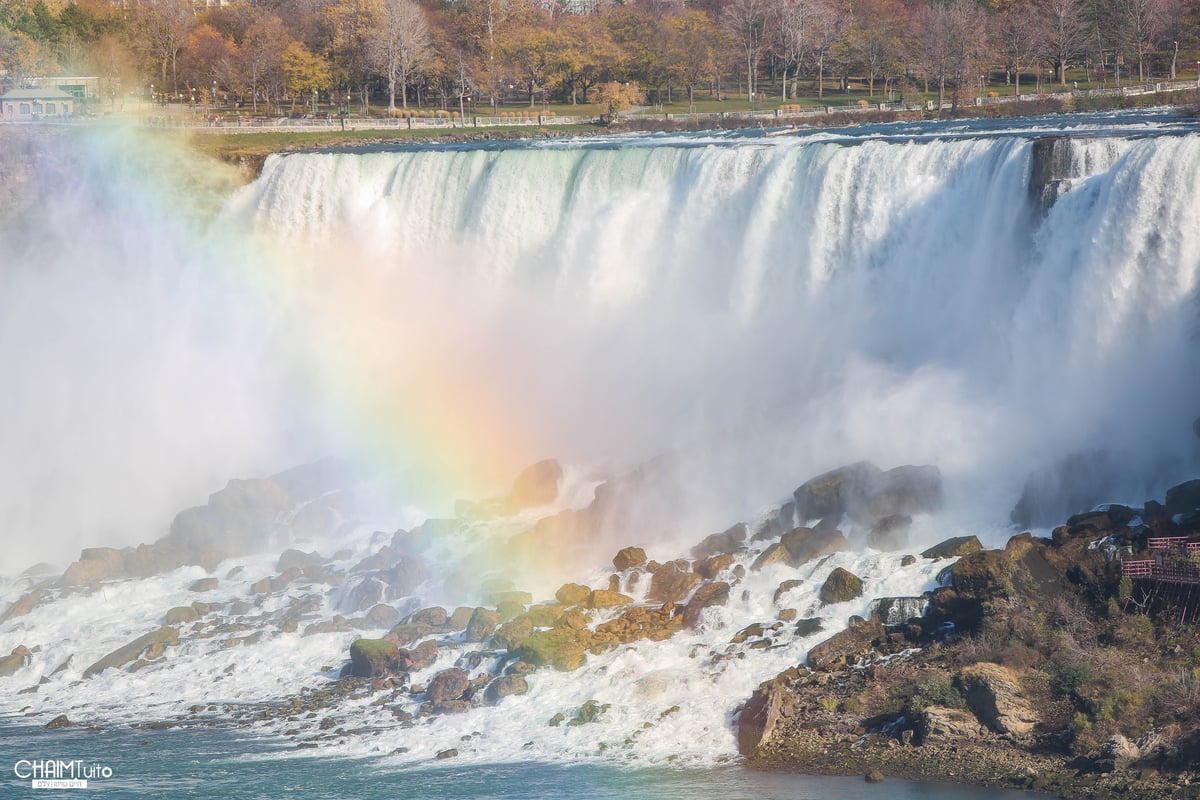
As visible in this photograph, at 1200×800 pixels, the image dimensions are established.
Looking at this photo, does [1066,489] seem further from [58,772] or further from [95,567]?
[95,567]

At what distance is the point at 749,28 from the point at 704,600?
61.3 m

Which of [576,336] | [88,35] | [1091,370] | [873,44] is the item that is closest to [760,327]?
[576,336]

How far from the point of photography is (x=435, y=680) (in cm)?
2698

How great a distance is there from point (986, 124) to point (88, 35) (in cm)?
6025

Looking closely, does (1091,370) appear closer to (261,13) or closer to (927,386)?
(927,386)

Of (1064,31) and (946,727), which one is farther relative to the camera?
(1064,31)

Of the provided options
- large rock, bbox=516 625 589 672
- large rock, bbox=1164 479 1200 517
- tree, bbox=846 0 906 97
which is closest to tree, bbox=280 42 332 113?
tree, bbox=846 0 906 97

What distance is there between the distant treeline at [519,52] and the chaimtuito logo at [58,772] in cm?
5838

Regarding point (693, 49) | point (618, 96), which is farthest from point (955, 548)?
point (693, 49)

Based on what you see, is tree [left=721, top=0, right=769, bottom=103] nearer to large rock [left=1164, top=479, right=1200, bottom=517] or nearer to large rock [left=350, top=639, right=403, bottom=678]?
large rock [left=1164, top=479, right=1200, bottom=517]

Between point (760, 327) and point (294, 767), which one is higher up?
point (760, 327)

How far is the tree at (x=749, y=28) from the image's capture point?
8381 cm

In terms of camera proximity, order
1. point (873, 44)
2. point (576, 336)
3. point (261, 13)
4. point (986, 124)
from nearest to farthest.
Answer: point (576, 336)
point (986, 124)
point (873, 44)
point (261, 13)

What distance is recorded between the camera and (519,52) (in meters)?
88.0
